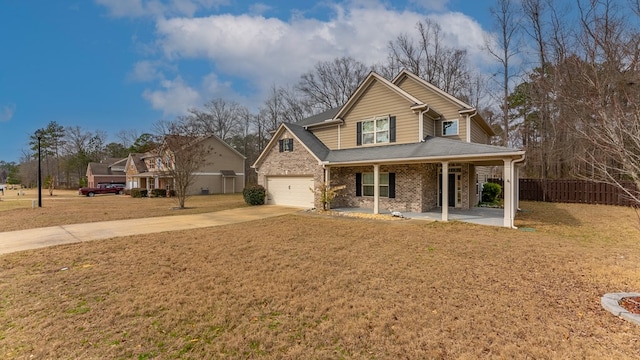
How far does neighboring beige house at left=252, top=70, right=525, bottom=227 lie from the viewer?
44.4 ft

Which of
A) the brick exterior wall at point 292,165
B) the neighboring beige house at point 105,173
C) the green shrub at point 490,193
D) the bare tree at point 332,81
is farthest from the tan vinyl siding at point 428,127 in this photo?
the neighboring beige house at point 105,173

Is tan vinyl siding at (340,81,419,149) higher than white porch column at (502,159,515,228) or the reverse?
higher

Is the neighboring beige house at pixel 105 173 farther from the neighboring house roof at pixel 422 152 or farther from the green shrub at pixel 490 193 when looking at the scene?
the green shrub at pixel 490 193

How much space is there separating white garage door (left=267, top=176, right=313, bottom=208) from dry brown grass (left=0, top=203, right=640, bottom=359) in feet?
28.4

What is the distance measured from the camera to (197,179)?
3073 centimetres

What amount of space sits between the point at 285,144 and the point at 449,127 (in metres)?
9.55

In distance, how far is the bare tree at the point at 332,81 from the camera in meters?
32.9

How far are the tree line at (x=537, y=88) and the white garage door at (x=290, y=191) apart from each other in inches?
295

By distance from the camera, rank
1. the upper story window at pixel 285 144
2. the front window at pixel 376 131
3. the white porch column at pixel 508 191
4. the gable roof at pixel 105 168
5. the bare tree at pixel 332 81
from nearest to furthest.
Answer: the white porch column at pixel 508 191
the front window at pixel 376 131
the upper story window at pixel 285 144
the bare tree at pixel 332 81
the gable roof at pixel 105 168

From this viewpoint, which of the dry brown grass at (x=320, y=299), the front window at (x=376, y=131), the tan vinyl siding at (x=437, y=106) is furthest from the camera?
the front window at (x=376, y=131)

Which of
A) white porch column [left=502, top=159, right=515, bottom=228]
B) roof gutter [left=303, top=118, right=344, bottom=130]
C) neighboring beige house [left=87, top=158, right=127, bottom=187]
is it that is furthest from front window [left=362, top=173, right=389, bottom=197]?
neighboring beige house [left=87, top=158, right=127, bottom=187]

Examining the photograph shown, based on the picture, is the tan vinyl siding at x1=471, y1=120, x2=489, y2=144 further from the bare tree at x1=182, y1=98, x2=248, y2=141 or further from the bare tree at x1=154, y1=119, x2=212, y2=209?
the bare tree at x1=182, y1=98, x2=248, y2=141

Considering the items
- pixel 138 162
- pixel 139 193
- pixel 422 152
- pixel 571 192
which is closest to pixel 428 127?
pixel 422 152

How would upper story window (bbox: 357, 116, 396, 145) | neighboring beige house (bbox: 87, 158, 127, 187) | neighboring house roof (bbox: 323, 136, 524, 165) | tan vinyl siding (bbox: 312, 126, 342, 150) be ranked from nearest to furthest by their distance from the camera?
neighboring house roof (bbox: 323, 136, 524, 165), upper story window (bbox: 357, 116, 396, 145), tan vinyl siding (bbox: 312, 126, 342, 150), neighboring beige house (bbox: 87, 158, 127, 187)
